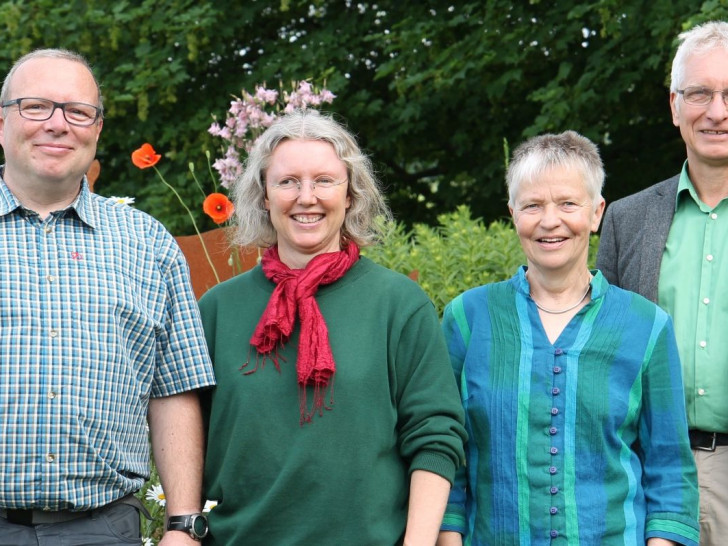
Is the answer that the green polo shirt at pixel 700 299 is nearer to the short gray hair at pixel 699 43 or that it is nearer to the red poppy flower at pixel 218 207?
the short gray hair at pixel 699 43

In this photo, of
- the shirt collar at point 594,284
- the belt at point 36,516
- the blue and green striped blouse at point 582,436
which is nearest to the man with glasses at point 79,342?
the belt at point 36,516

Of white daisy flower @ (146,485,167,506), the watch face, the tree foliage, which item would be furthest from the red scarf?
the tree foliage

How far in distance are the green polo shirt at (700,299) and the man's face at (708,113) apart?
0.15 m

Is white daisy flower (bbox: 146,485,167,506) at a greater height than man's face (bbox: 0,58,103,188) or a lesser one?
lesser

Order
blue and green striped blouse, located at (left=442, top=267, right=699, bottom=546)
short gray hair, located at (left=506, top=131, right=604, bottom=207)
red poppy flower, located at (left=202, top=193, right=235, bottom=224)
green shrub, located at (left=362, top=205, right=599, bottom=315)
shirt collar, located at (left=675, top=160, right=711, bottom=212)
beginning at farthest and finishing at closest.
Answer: green shrub, located at (left=362, top=205, right=599, bottom=315), red poppy flower, located at (left=202, top=193, right=235, bottom=224), shirt collar, located at (left=675, top=160, right=711, bottom=212), short gray hair, located at (left=506, top=131, right=604, bottom=207), blue and green striped blouse, located at (left=442, top=267, right=699, bottom=546)

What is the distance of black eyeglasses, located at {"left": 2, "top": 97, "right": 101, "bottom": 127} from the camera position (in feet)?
9.55

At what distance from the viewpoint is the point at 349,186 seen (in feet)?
10.1

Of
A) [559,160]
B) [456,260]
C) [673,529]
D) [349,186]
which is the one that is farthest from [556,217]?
[456,260]

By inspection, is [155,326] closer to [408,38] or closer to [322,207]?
[322,207]

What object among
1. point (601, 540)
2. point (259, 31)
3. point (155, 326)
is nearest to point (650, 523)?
point (601, 540)

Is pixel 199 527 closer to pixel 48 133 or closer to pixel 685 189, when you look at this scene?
pixel 48 133

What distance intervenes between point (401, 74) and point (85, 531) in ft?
25.0

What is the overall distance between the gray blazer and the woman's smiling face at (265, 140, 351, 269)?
111 centimetres

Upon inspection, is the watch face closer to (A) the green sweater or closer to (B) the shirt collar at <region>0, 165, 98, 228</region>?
(A) the green sweater
